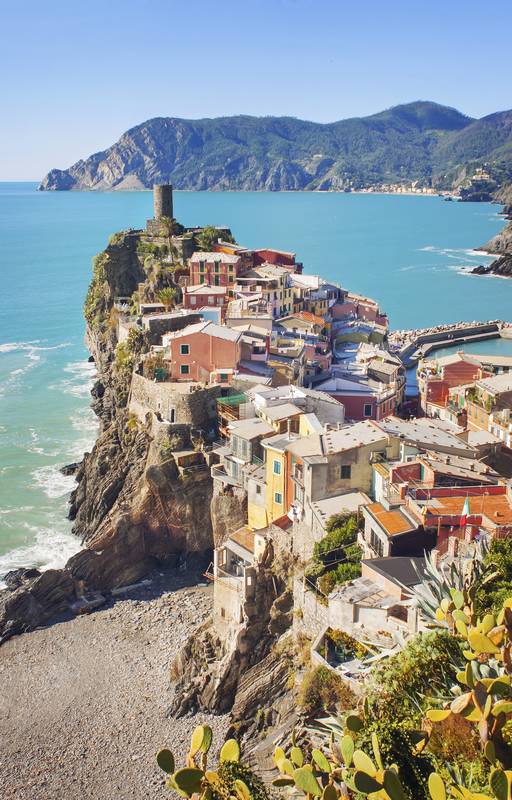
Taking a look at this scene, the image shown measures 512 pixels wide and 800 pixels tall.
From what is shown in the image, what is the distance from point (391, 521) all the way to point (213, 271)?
30.0 m

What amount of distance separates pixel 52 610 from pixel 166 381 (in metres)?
11.1

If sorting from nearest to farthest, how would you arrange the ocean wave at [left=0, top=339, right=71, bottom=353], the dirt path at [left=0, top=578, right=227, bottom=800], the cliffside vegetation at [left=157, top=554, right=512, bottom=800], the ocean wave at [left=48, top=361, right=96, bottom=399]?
the cliffside vegetation at [left=157, top=554, right=512, bottom=800]
the dirt path at [left=0, top=578, right=227, bottom=800]
the ocean wave at [left=48, top=361, right=96, bottom=399]
the ocean wave at [left=0, top=339, right=71, bottom=353]

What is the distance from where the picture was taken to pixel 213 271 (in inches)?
1860

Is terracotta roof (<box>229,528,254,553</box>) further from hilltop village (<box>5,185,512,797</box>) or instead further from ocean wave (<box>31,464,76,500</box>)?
ocean wave (<box>31,464,76,500</box>)

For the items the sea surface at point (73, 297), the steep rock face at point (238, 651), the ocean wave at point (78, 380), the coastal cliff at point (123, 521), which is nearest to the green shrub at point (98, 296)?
the ocean wave at point (78, 380)

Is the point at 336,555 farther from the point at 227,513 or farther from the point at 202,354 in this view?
the point at 202,354

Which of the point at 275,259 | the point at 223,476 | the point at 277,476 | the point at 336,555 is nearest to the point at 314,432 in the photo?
the point at 277,476

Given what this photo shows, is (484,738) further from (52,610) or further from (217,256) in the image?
(217,256)

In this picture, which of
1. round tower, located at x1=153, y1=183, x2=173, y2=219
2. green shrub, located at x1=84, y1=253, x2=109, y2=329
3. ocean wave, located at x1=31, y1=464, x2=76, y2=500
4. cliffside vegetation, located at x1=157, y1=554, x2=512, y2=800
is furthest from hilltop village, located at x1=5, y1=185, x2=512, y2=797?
round tower, located at x1=153, y1=183, x2=173, y2=219

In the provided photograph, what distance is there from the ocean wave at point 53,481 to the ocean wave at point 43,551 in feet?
12.0

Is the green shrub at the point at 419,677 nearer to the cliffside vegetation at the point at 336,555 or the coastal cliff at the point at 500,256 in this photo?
the cliffside vegetation at the point at 336,555

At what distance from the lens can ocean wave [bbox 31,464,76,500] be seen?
3947cm

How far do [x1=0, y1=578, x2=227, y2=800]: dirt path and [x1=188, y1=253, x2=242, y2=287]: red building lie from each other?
22197mm

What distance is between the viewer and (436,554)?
59.7 ft
